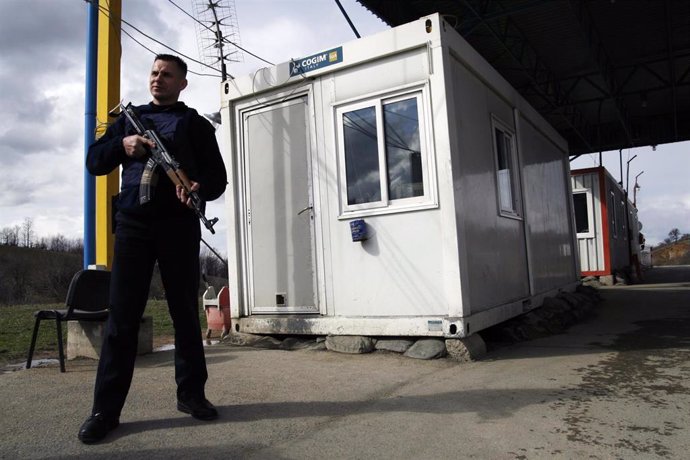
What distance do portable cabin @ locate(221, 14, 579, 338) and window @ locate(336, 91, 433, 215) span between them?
11mm

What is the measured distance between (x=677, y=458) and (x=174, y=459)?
226 centimetres

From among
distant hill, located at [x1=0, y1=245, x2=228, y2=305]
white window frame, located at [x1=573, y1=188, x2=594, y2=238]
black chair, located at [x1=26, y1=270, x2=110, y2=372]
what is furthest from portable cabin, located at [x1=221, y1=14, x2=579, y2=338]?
distant hill, located at [x1=0, y1=245, x2=228, y2=305]

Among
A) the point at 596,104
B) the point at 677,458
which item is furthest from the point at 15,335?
the point at 596,104

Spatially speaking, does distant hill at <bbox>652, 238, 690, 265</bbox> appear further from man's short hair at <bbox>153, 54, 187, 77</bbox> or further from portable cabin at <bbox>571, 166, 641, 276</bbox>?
man's short hair at <bbox>153, 54, 187, 77</bbox>

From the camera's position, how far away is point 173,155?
290 centimetres

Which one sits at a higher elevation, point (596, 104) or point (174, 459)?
point (596, 104)

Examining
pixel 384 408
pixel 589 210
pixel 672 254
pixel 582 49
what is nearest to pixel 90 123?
pixel 384 408

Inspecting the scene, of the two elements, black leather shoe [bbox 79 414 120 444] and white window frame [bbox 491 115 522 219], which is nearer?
black leather shoe [bbox 79 414 120 444]

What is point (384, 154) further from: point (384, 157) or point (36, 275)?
point (36, 275)

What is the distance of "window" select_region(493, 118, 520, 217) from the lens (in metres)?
6.31

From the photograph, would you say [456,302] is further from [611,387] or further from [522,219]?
[522,219]

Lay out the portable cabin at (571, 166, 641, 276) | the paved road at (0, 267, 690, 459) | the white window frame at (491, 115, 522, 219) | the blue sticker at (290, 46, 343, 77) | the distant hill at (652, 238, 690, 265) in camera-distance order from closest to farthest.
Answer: the paved road at (0, 267, 690, 459)
the blue sticker at (290, 46, 343, 77)
the white window frame at (491, 115, 522, 219)
the portable cabin at (571, 166, 641, 276)
the distant hill at (652, 238, 690, 265)

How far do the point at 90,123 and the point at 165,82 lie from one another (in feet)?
9.79

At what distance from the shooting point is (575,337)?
5.97 metres
